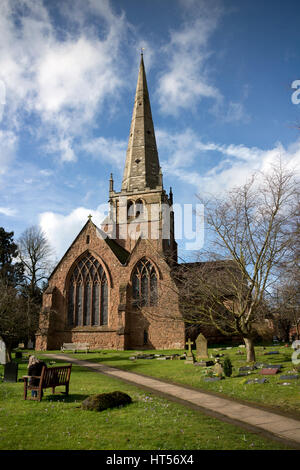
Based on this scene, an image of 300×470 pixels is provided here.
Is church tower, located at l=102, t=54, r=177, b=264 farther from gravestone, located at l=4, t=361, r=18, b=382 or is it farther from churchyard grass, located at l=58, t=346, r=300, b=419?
gravestone, located at l=4, t=361, r=18, b=382

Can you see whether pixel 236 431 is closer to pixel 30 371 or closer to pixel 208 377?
pixel 30 371

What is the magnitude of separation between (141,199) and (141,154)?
646cm

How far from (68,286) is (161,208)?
13748 mm

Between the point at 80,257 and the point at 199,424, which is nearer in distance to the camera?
the point at 199,424

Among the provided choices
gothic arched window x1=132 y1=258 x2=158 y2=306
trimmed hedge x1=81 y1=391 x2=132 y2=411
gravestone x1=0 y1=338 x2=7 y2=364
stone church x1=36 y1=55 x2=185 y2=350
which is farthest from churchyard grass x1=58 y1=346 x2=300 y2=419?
gothic arched window x1=132 y1=258 x2=158 y2=306

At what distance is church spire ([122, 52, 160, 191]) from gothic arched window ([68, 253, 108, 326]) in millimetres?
12296

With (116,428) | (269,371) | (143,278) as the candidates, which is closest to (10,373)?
(116,428)

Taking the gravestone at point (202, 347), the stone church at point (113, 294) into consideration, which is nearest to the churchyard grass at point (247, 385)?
the gravestone at point (202, 347)

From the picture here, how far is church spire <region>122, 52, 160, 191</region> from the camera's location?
41.0 metres

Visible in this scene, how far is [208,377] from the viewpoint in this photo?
526 inches

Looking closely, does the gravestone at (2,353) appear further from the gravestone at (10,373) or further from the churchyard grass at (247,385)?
the churchyard grass at (247,385)

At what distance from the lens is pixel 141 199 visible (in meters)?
39.6

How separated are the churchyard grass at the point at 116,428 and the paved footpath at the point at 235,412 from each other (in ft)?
1.49
